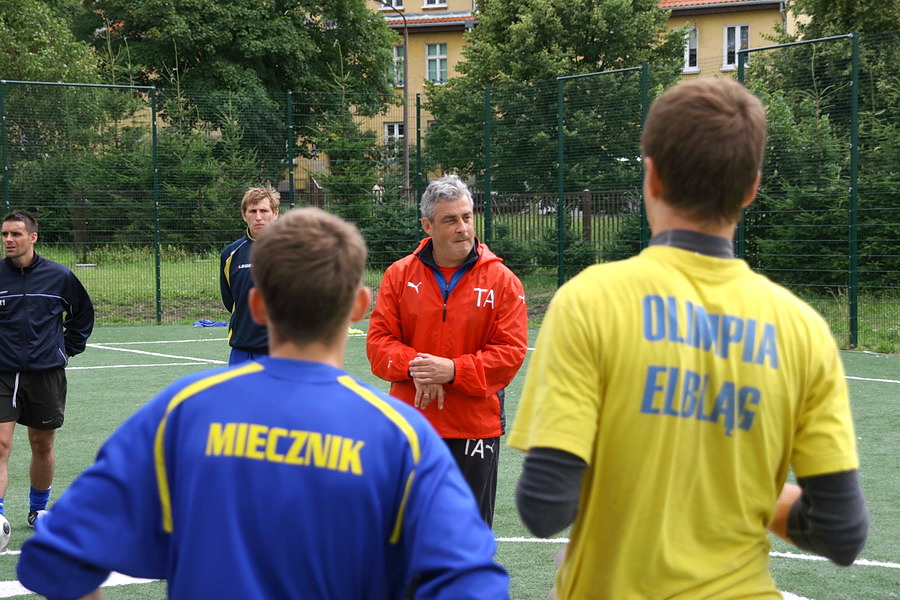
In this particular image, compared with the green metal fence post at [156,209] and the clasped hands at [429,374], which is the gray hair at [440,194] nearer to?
the clasped hands at [429,374]

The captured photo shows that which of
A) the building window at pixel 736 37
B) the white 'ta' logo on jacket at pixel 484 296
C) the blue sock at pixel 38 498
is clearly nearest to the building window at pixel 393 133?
the blue sock at pixel 38 498

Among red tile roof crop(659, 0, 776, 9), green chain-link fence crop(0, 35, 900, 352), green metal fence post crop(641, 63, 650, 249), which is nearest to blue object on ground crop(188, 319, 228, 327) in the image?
green chain-link fence crop(0, 35, 900, 352)

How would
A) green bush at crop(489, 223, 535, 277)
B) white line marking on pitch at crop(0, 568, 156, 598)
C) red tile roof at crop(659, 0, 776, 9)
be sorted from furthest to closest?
red tile roof at crop(659, 0, 776, 9) < green bush at crop(489, 223, 535, 277) < white line marking on pitch at crop(0, 568, 156, 598)

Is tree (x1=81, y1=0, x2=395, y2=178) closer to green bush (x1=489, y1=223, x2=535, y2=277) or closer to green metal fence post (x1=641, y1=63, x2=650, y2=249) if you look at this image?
green bush (x1=489, y1=223, x2=535, y2=277)

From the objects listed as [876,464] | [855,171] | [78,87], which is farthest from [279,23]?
[876,464]

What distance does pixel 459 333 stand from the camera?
16.0ft

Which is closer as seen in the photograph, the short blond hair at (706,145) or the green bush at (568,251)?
the short blond hair at (706,145)

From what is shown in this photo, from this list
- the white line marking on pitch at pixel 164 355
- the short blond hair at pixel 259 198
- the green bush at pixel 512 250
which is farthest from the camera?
the green bush at pixel 512 250

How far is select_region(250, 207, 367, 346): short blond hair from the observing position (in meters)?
2.03

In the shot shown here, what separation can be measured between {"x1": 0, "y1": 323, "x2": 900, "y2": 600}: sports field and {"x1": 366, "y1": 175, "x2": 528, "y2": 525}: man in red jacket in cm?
103

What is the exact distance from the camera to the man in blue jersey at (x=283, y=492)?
6.39 ft

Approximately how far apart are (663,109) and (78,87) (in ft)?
64.3

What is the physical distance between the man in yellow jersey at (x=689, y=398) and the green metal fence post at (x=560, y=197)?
53.5ft

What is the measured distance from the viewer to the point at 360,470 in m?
1.95
